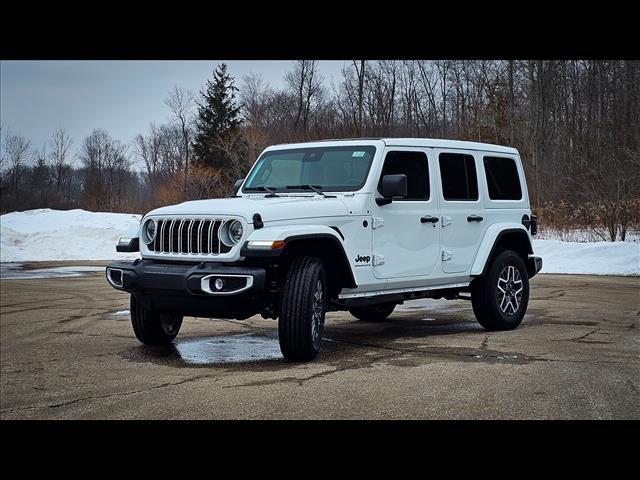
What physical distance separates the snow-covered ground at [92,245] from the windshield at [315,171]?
32.7ft

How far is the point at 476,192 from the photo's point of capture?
952cm

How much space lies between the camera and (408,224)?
27.6 feet

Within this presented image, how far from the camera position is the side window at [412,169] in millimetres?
8484

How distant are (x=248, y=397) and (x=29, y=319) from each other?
19.4 ft

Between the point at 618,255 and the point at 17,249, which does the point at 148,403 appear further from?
the point at 17,249

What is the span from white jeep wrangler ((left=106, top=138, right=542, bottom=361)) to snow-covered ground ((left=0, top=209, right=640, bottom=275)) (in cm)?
922

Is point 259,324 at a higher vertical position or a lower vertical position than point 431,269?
lower

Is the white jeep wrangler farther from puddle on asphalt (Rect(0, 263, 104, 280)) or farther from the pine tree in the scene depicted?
the pine tree

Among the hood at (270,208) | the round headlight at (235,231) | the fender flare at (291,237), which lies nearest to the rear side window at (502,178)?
the hood at (270,208)

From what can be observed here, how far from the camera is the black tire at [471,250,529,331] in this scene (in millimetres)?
9289

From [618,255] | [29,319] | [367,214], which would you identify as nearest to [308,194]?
[367,214]

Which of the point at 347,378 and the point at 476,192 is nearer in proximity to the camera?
the point at 347,378

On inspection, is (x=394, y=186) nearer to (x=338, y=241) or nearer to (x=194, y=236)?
(x=338, y=241)

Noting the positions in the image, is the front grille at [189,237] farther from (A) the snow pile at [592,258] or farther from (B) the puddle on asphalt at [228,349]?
(A) the snow pile at [592,258]
